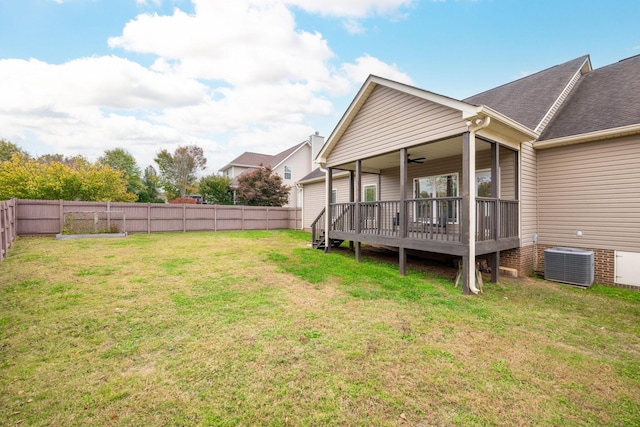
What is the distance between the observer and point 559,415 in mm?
2336

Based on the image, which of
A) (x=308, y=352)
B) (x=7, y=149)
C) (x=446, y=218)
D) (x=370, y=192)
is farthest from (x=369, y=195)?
(x=7, y=149)

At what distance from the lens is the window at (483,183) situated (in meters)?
8.05

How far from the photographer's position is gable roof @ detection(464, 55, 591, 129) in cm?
799

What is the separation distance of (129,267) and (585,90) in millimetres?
14288

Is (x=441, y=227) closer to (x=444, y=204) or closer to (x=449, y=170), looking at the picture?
(x=444, y=204)

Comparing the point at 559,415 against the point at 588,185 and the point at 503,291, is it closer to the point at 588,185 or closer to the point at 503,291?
the point at 503,291

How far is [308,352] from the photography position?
10.8 feet

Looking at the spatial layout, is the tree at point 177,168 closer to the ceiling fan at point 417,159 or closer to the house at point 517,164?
the house at point 517,164

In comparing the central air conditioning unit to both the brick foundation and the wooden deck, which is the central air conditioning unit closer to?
the brick foundation

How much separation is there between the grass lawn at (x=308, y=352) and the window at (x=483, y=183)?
2873 mm

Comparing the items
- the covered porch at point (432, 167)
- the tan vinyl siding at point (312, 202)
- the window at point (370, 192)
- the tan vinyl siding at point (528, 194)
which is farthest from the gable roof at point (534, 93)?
the tan vinyl siding at point (312, 202)

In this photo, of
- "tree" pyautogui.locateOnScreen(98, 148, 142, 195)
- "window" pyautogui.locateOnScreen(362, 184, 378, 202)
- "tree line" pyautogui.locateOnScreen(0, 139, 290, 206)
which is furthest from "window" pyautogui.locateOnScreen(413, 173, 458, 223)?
"tree" pyautogui.locateOnScreen(98, 148, 142, 195)

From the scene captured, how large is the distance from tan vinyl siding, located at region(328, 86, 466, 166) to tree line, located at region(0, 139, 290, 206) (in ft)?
44.2

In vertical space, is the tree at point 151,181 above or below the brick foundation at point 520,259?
above
